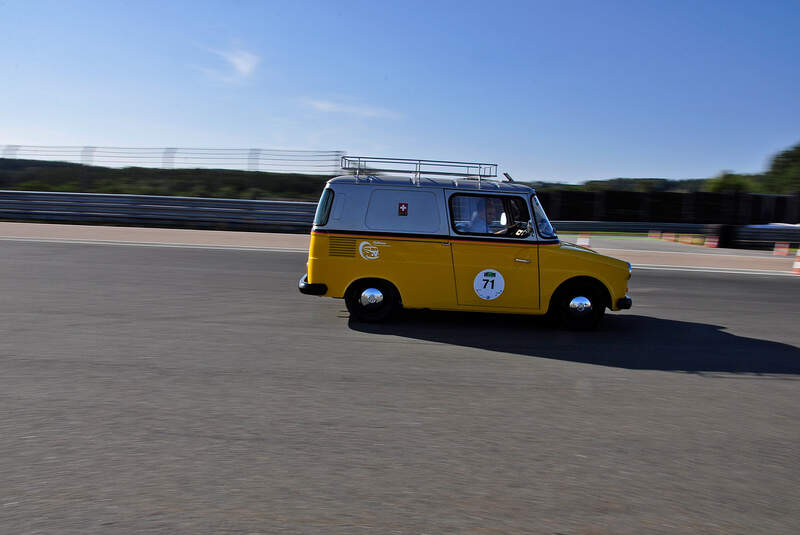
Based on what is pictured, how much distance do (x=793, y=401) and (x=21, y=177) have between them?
1194 inches

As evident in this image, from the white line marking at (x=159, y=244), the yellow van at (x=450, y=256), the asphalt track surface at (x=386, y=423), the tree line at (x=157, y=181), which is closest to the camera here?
the asphalt track surface at (x=386, y=423)

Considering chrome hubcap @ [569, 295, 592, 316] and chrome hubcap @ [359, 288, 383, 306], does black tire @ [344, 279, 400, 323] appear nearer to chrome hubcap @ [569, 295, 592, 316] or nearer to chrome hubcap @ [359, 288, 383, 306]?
chrome hubcap @ [359, 288, 383, 306]

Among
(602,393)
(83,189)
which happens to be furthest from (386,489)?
(83,189)

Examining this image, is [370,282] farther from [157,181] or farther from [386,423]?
[157,181]

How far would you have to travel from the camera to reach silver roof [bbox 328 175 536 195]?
6.72 metres

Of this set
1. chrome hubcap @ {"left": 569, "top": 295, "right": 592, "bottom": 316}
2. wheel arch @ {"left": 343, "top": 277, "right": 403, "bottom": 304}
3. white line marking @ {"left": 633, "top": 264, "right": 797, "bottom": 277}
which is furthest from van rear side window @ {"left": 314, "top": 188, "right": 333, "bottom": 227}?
white line marking @ {"left": 633, "top": 264, "right": 797, "bottom": 277}

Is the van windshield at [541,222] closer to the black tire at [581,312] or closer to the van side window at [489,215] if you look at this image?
the van side window at [489,215]

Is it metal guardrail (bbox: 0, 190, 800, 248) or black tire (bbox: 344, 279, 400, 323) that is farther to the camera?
metal guardrail (bbox: 0, 190, 800, 248)

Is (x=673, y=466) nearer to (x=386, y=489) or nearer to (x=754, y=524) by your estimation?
(x=754, y=524)

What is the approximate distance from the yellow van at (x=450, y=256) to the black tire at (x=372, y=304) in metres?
0.01

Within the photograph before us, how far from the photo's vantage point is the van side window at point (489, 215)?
664cm

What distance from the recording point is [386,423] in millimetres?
3820

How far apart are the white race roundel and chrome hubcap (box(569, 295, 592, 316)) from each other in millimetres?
839

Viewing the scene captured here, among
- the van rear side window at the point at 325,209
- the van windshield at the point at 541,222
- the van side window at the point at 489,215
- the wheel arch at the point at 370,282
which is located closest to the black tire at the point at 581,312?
the van windshield at the point at 541,222
